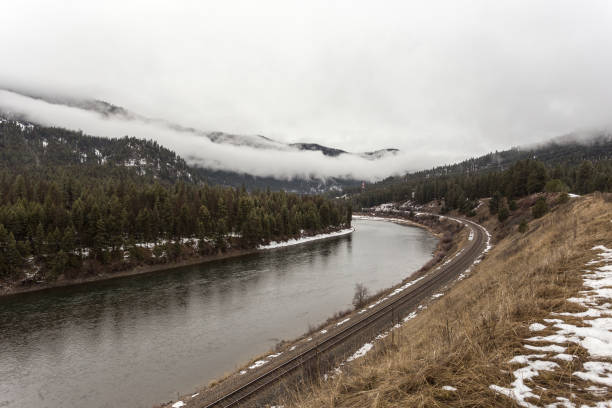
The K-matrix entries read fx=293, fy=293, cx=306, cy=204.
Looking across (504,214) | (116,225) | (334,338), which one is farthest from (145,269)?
(504,214)

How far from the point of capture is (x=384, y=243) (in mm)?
86438

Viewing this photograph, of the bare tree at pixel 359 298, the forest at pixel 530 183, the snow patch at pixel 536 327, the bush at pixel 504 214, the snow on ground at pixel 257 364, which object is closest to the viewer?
the snow patch at pixel 536 327

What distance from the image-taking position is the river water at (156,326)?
2238 centimetres

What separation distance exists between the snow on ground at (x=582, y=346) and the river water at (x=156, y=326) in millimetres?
22054

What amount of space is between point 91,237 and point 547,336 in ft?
228

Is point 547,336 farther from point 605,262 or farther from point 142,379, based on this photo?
point 142,379

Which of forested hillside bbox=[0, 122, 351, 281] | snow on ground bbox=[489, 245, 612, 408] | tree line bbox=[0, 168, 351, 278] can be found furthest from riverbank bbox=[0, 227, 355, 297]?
snow on ground bbox=[489, 245, 612, 408]

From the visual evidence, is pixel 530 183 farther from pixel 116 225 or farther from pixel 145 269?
pixel 116 225

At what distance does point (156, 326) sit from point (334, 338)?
20.8m

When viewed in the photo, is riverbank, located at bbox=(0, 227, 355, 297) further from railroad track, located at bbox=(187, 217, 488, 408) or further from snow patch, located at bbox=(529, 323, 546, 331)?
snow patch, located at bbox=(529, 323, 546, 331)

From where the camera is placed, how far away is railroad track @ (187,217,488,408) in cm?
1784

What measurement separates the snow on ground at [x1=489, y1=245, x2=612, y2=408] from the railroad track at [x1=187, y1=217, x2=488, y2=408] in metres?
9.91

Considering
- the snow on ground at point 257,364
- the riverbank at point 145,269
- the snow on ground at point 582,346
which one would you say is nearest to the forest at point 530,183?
the riverbank at point 145,269

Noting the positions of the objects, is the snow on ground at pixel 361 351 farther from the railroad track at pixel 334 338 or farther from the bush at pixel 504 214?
the bush at pixel 504 214
